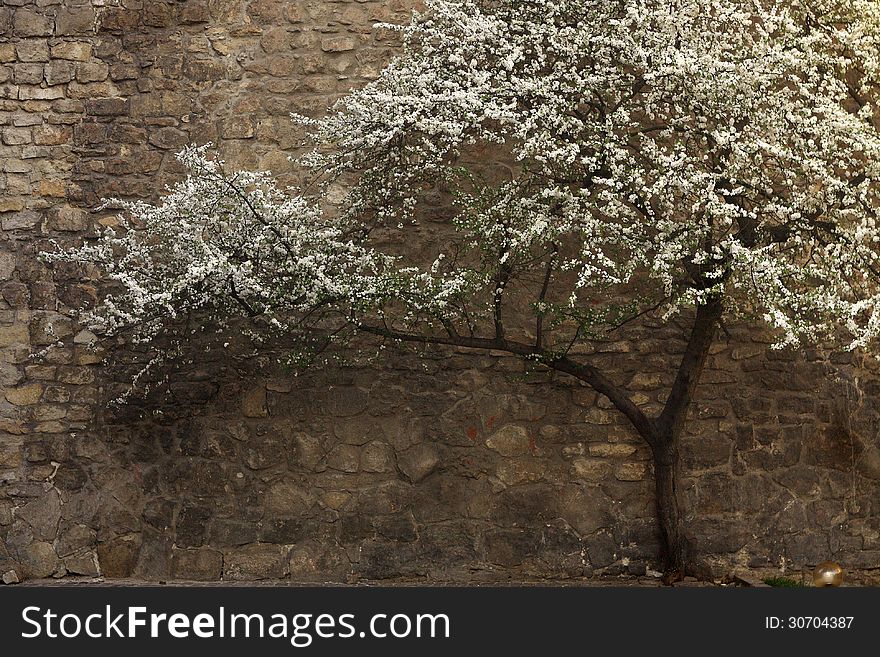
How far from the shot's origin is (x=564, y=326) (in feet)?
19.0

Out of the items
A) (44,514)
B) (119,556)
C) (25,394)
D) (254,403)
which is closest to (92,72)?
(25,394)

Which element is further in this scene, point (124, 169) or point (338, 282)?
point (124, 169)

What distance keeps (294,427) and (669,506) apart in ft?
6.93

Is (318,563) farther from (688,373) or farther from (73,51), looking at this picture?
(73,51)

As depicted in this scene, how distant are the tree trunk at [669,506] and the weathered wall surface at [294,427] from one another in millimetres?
151

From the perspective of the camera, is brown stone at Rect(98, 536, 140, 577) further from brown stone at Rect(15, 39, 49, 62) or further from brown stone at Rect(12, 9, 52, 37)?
brown stone at Rect(12, 9, 52, 37)

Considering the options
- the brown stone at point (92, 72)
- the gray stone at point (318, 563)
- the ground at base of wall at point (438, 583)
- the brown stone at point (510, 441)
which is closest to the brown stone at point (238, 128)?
the brown stone at point (92, 72)

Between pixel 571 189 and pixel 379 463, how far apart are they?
6.11ft

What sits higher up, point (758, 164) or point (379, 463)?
point (758, 164)

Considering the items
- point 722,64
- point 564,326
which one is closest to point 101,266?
point 564,326

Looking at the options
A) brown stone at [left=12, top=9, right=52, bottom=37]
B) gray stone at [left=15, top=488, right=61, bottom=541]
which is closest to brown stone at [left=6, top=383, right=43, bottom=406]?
gray stone at [left=15, top=488, right=61, bottom=541]

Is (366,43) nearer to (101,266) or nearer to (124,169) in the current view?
(124,169)

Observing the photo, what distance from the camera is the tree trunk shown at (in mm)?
5523

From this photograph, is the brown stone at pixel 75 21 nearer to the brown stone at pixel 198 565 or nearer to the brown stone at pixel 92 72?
the brown stone at pixel 92 72
